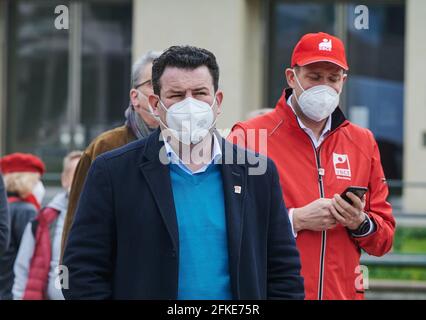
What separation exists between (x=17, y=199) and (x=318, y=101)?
3.65 meters

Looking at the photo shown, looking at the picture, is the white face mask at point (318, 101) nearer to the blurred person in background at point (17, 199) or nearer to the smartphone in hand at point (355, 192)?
the smartphone in hand at point (355, 192)

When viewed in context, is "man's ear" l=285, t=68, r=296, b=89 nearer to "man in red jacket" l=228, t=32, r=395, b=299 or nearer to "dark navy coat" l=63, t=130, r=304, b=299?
"man in red jacket" l=228, t=32, r=395, b=299

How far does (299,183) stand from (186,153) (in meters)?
1.12

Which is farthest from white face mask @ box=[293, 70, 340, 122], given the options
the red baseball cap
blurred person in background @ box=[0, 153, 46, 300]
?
blurred person in background @ box=[0, 153, 46, 300]

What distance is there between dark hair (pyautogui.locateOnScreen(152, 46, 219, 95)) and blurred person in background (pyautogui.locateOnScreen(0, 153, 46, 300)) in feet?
12.3

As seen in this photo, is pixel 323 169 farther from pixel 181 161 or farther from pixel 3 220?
pixel 3 220

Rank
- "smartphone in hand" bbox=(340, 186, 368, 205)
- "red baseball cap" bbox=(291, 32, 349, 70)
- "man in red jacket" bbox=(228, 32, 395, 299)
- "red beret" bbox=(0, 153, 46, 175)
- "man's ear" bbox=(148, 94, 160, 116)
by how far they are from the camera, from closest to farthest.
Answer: "man's ear" bbox=(148, 94, 160, 116), "smartphone in hand" bbox=(340, 186, 368, 205), "man in red jacket" bbox=(228, 32, 395, 299), "red baseball cap" bbox=(291, 32, 349, 70), "red beret" bbox=(0, 153, 46, 175)

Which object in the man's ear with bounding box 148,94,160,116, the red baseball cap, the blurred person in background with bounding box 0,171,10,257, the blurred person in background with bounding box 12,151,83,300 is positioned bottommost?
the blurred person in background with bounding box 12,151,83,300

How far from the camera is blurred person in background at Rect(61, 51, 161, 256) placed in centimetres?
525

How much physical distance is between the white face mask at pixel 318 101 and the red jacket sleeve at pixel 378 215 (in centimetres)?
33

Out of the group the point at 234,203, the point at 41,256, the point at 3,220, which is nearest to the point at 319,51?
the point at 234,203

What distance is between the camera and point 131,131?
213 inches

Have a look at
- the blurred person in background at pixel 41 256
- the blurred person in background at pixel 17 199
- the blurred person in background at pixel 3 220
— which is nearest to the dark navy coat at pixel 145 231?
the blurred person in background at pixel 3 220
